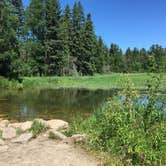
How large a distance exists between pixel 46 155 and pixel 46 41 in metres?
46.1

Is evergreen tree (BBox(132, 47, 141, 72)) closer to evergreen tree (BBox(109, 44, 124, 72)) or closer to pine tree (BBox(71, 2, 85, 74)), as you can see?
evergreen tree (BBox(109, 44, 124, 72))

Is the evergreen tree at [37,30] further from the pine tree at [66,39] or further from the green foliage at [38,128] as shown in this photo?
the green foliage at [38,128]

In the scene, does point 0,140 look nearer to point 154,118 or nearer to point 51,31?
point 154,118

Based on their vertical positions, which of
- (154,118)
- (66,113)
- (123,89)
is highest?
(123,89)

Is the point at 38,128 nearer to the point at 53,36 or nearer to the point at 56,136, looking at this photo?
the point at 56,136

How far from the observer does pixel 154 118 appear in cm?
592

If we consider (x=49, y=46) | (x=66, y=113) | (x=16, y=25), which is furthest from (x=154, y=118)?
(x=49, y=46)

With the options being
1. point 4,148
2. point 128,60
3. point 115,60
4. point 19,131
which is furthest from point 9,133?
point 128,60

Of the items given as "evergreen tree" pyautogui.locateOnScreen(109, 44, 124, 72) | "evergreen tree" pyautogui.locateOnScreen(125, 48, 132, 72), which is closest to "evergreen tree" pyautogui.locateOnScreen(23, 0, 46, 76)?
"evergreen tree" pyautogui.locateOnScreen(109, 44, 124, 72)

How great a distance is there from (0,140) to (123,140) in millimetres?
3686

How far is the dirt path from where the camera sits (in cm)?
567

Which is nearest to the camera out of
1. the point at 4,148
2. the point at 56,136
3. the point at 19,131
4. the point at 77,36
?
the point at 4,148

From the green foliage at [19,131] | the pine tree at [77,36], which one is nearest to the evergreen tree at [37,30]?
the pine tree at [77,36]

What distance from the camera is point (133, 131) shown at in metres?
5.50
